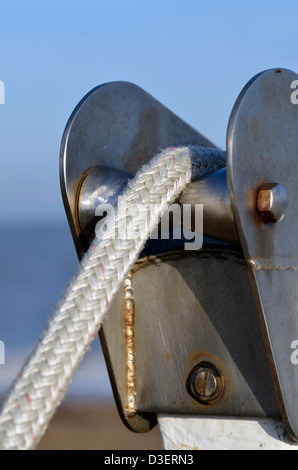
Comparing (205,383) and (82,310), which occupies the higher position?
(82,310)

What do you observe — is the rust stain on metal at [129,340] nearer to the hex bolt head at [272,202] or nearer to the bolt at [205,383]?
the bolt at [205,383]

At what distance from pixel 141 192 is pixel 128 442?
2.30 meters

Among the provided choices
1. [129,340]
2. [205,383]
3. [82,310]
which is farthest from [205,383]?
[82,310]

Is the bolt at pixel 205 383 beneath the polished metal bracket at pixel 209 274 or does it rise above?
beneath

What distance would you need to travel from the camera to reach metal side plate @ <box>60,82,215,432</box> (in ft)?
2.66

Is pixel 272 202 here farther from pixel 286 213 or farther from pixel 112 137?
pixel 112 137

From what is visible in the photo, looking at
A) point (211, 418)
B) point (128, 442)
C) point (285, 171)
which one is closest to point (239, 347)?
point (211, 418)

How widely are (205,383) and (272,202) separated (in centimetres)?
24

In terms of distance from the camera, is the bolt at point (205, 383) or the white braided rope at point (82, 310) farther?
the bolt at point (205, 383)

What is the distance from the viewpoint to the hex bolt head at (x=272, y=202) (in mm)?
670

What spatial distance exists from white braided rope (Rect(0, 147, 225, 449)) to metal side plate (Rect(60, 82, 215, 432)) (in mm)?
84

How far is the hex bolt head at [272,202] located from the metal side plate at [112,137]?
23 centimetres

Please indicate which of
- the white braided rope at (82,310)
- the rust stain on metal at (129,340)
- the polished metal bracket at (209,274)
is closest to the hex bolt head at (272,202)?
the polished metal bracket at (209,274)

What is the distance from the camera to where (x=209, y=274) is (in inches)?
31.7
